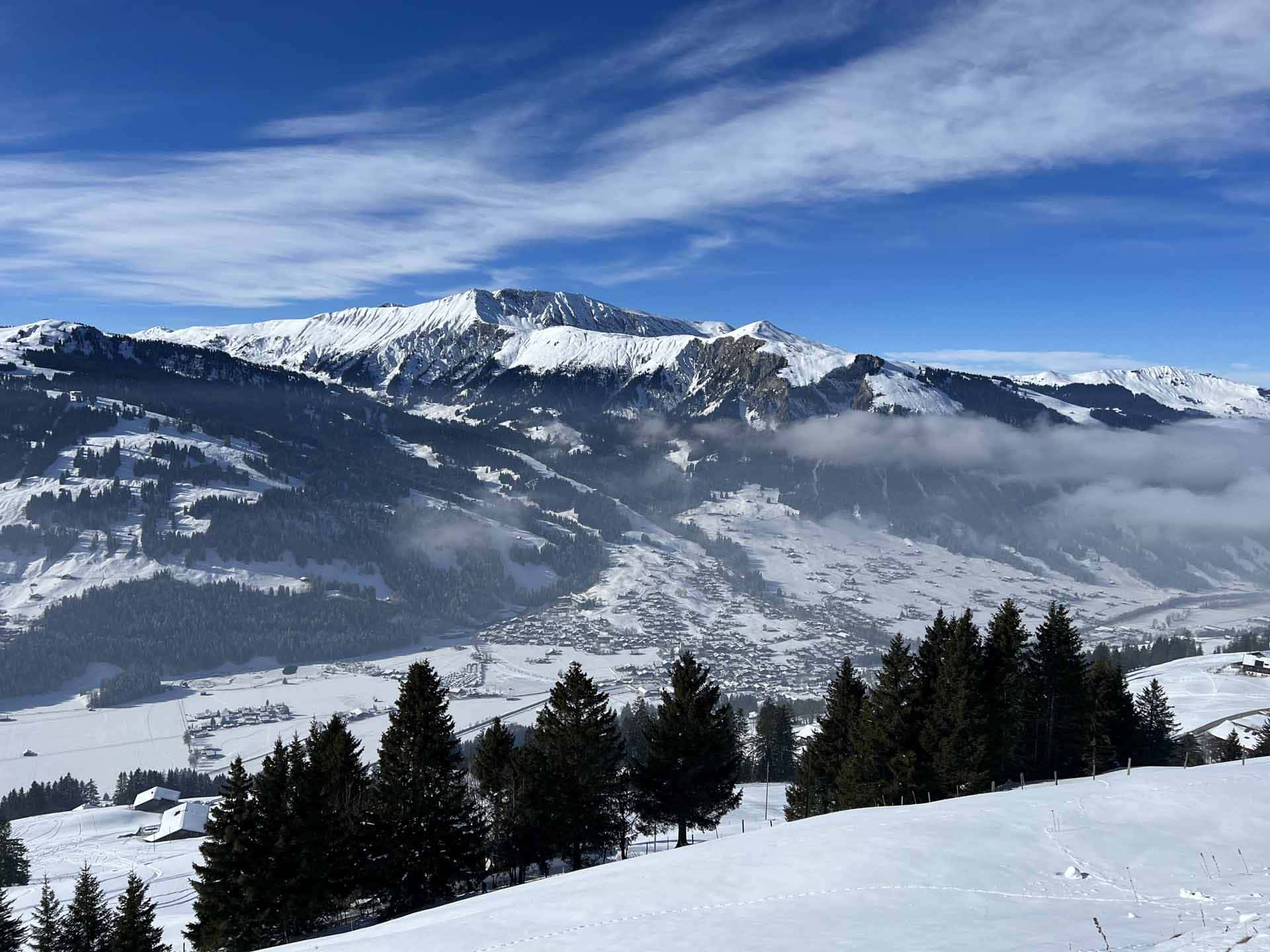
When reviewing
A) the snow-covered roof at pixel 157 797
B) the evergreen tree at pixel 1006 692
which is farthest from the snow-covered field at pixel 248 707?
the evergreen tree at pixel 1006 692

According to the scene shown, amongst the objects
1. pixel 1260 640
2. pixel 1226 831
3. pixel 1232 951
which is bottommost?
pixel 1260 640

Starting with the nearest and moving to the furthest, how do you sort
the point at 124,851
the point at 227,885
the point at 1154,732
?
1. the point at 227,885
2. the point at 1154,732
3. the point at 124,851

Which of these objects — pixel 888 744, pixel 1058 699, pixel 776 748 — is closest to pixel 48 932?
pixel 888 744

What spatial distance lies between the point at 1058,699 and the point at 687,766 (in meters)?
23.1

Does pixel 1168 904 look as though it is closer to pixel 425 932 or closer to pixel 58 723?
pixel 425 932

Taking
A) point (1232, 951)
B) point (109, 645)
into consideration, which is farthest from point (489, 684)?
point (1232, 951)

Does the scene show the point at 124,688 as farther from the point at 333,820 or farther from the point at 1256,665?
the point at 1256,665

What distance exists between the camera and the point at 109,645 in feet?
587

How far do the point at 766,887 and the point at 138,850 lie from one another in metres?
71.0

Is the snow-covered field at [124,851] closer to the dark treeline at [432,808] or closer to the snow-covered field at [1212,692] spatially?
the dark treeline at [432,808]

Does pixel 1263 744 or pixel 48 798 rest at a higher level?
pixel 1263 744

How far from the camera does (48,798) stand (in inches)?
3861

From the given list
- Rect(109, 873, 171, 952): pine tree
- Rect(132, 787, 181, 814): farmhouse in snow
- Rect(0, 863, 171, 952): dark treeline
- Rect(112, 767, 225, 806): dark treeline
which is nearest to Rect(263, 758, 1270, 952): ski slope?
Rect(109, 873, 171, 952): pine tree

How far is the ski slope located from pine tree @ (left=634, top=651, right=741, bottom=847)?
33.1ft
